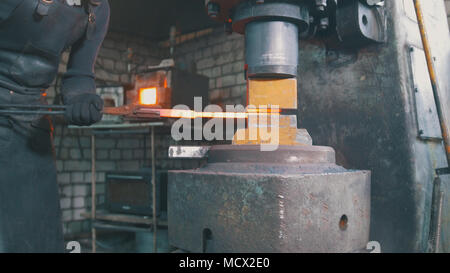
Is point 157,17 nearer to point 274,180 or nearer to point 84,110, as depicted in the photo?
point 84,110

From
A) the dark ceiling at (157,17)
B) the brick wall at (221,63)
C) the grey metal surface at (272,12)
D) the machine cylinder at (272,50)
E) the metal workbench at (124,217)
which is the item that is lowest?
the metal workbench at (124,217)

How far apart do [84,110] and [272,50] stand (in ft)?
2.09

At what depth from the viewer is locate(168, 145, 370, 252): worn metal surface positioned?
101 centimetres

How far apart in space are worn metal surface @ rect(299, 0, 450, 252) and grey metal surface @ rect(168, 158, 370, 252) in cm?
29

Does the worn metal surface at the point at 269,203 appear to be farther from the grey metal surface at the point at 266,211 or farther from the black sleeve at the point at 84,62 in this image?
the black sleeve at the point at 84,62

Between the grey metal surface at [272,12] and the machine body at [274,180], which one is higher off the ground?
the grey metal surface at [272,12]

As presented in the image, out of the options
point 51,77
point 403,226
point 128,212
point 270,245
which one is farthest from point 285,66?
point 128,212

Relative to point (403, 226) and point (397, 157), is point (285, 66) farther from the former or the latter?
point (403, 226)

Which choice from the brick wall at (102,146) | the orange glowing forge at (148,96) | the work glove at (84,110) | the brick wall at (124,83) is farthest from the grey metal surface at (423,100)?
the brick wall at (102,146)

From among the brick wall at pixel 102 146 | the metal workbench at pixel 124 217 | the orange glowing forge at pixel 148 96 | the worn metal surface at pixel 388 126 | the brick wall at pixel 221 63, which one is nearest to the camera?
the worn metal surface at pixel 388 126

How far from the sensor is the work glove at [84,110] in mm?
1227

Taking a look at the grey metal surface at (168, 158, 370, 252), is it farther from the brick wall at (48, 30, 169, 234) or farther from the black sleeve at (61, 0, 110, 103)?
the brick wall at (48, 30, 169, 234)

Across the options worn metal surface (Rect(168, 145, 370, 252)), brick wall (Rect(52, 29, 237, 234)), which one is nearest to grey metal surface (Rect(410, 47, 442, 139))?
worn metal surface (Rect(168, 145, 370, 252))

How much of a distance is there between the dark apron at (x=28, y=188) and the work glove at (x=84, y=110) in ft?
0.69
